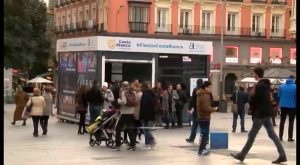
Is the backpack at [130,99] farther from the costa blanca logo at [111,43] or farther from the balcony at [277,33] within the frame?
the balcony at [277,33]

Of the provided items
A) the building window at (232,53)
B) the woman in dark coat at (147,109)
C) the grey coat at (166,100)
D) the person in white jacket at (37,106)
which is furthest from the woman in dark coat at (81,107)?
the building window at (232,53)

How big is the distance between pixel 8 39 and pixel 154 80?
1941 cm

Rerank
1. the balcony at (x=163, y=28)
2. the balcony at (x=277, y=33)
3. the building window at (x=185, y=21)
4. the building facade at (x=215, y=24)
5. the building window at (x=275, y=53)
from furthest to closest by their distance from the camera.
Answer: the balcony at (x=277, y=33), the building window at (x=185, y=21), the balcony at (x=163, y=28), the building facade at (x=215, y=24), the building window at (x=275, y=53)

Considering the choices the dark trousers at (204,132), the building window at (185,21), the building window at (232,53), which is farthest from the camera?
the building window at (185,21)

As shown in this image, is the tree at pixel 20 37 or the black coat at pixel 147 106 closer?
the tree at pixel 20 37

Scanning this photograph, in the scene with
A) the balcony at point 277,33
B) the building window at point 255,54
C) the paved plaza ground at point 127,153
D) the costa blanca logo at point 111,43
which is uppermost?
the balcony at point 277,33

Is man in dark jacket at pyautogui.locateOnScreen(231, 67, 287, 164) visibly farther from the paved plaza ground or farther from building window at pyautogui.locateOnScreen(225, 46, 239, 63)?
building window at pyautogui.locateOnScreen(225, 46, 239, 63)

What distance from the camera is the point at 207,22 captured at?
2403 inches

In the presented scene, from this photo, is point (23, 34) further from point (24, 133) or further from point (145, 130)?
point (24, 133)

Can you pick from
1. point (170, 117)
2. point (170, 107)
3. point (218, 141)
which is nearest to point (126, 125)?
point (218, 141)

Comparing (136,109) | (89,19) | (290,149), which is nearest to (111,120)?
(136,109)

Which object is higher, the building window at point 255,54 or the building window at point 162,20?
the building window at point 162,20

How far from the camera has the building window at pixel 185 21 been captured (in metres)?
59.5

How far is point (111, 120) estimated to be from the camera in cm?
1594
